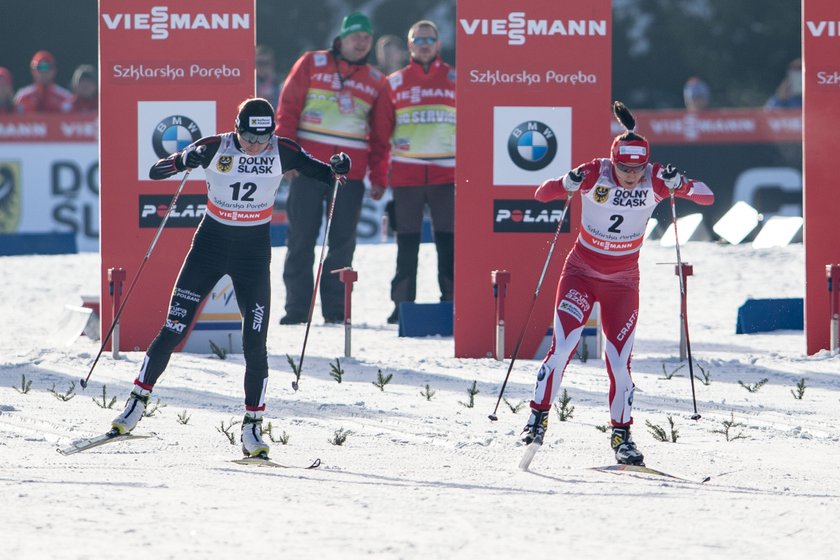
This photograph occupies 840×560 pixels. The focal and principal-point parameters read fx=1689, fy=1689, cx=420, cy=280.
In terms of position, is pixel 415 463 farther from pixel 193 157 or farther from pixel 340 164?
pixel 193 157

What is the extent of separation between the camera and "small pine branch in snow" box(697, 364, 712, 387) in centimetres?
1048

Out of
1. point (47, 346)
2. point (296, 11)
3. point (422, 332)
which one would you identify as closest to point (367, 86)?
point (422, 332)

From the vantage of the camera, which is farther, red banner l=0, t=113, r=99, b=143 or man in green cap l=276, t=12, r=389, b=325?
red banner l=0, t=113, r=99, b=143

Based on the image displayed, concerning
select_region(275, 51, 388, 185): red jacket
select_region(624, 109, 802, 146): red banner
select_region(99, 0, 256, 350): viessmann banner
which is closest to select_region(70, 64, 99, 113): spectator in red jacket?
select_region(624, 109, 802, 146): red banner

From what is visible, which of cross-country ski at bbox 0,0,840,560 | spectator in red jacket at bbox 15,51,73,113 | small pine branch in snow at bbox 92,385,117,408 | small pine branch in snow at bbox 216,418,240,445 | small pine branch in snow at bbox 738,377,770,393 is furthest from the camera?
spectator in red jacket at bbox 15,51,73,113

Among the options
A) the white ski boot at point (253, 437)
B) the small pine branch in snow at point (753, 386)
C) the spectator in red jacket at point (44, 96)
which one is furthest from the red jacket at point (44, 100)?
the white ski boot at point (253, 437)

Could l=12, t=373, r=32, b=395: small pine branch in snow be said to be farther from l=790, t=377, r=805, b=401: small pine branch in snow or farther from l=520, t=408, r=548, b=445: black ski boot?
l=790, t=377, r=805, b=401: small pine branch in snow

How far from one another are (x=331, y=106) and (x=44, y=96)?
7457 millimetres

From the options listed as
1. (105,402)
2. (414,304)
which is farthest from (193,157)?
(414,304)

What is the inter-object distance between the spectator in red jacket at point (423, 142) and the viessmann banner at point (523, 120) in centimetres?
174

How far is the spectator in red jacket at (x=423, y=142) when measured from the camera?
13.3 m

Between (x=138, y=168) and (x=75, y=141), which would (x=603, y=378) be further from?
(x=75, y=141)

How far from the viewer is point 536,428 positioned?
7781mm

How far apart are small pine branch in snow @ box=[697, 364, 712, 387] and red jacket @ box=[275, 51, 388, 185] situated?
3.41m
